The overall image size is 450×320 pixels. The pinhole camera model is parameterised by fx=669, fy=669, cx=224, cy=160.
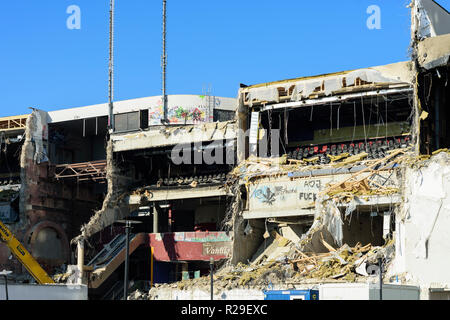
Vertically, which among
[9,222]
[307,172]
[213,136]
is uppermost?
[213,136]

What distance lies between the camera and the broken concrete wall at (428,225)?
26.4m

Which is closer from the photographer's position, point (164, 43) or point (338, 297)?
point (338, 297)

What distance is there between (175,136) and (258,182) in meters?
7.41

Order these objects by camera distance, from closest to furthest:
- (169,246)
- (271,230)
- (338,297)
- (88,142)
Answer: (338,297), (271,230), (169,246), (88,142)

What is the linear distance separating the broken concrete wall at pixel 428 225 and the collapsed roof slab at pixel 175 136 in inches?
596

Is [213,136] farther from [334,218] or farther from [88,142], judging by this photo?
[88,142]

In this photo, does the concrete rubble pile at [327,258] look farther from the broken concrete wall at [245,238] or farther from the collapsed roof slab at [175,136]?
the collapsed roof slab at [175,136]

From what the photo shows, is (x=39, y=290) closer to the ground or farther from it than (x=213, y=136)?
closer to the ground

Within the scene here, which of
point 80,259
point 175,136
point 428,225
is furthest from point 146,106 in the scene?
point 428,225

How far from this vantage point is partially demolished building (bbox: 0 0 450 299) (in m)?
29.8

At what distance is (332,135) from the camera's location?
42.4 m

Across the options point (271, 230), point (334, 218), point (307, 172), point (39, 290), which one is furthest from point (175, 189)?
point (39, 290)

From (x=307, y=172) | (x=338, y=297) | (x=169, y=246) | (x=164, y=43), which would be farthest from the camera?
(x=164, y=43)

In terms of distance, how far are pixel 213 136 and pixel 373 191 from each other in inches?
481
